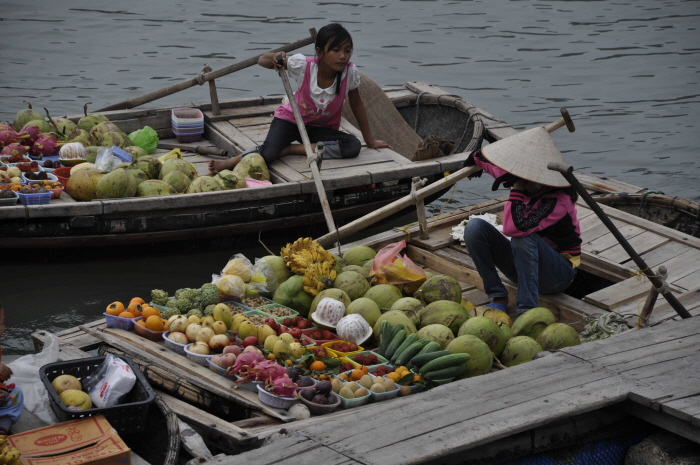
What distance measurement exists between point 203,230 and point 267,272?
1398 mm

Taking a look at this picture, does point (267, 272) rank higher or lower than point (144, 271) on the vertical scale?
higher

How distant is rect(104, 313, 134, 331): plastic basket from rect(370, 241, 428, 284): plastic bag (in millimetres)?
1391

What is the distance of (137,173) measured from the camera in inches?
244

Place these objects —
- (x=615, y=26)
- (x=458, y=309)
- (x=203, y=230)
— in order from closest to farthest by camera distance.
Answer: (x=458, y=309) < (x=203, y=230) < (x=615, y=26)

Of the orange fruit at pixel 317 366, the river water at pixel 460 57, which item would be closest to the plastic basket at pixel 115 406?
the orange fruit at pixel 317 366

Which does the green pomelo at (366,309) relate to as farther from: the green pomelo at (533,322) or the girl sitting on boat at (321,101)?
the girl sitting on boat at (321,101)

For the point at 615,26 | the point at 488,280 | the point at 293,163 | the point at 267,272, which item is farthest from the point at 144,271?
the point at 615,26

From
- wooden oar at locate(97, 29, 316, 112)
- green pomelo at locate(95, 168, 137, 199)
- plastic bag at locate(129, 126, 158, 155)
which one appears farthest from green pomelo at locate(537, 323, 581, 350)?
plastic bag at locate(129, 126, 158, 155)

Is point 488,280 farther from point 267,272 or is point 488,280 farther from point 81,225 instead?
point 81,225

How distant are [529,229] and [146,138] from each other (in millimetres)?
3826

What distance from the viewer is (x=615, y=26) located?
610 inches

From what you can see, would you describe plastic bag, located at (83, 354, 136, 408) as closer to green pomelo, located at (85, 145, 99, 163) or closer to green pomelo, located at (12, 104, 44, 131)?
green pomelo, located at (85, 145, 99, 163)

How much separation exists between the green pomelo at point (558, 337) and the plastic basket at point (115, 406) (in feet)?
6.45

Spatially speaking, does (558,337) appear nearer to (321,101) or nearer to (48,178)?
(321,101)
